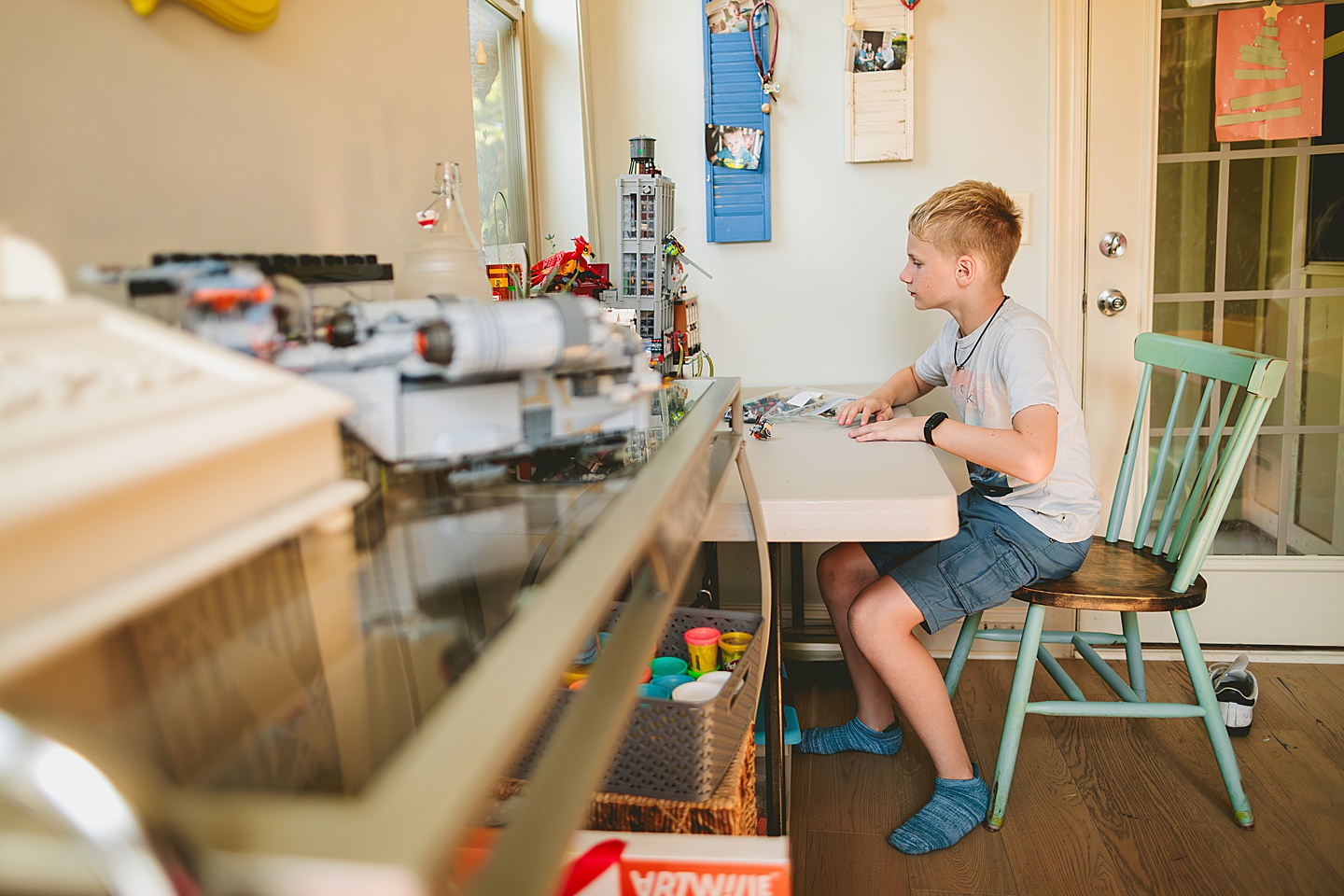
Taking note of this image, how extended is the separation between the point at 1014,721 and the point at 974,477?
48cm

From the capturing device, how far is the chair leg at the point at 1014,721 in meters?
1.73

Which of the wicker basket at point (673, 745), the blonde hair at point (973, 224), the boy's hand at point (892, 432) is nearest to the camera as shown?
the wicker basket at point (673, 745)

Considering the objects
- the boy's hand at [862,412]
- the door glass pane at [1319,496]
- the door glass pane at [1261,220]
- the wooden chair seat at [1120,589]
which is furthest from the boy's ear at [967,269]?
the door glass pane at [1319,496]

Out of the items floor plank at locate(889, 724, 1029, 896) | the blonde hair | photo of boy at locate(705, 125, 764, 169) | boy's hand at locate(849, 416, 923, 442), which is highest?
photo of boy at locate(705, 125, 764, 169)

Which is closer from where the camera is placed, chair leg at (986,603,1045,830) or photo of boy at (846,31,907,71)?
chair leg at (986,603,1045,830)

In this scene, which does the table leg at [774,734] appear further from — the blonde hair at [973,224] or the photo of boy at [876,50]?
the photo of boy at [876,50]

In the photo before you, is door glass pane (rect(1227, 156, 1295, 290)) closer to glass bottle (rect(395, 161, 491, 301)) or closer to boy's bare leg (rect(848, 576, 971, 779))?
boy's bare leg (rect(848, 576, 971, 779))

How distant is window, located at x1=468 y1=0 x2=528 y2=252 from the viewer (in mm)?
2217

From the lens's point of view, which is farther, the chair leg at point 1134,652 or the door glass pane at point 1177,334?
the door glass pane at point 1177,334

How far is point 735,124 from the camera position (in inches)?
95.8

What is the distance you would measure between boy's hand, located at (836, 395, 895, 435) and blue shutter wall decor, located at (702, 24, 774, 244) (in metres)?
0.75

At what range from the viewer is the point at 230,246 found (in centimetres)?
88

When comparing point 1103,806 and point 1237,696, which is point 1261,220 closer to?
point 1237,696

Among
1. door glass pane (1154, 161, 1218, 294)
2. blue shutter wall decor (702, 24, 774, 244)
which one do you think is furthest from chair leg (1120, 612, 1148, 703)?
blue shutter wall decor (702, 24, 774, 244)
